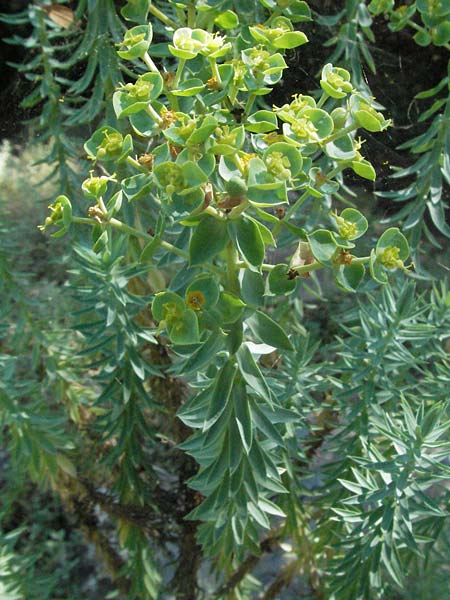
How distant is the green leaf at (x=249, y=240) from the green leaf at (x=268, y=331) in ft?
0.31

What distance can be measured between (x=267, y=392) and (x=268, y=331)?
0.08 metres

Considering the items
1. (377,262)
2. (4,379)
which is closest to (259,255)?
(377,262)

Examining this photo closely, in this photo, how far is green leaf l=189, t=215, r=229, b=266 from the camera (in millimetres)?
585

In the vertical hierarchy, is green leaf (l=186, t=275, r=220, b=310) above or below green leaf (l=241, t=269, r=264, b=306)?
above

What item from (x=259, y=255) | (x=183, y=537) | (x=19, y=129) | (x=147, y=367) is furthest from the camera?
(x=19, y=129)

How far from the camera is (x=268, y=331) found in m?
0.67

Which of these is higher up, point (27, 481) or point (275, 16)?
point (275, 16)

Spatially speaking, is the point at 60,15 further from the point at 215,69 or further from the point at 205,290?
the point at 205,290

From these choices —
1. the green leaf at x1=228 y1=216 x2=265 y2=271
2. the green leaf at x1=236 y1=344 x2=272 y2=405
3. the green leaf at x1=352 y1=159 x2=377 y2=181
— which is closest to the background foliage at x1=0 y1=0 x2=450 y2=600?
the green leaf at x1=236 y1=344 x2=272 y2=405

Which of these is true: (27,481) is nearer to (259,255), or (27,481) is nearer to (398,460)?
(398,460)

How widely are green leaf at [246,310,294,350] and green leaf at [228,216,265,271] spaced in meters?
0.10

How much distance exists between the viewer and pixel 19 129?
4.90ft

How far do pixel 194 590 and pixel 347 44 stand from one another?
1197 millimetres

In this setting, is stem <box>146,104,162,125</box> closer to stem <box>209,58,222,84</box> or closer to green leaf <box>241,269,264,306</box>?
stem <box>209,58,222,84</box>
